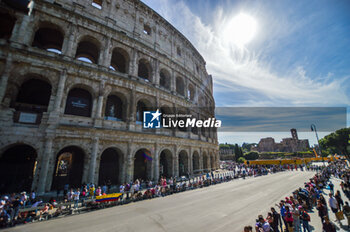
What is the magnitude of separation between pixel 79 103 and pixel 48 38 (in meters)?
8.78

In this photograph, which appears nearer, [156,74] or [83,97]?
[83,97]

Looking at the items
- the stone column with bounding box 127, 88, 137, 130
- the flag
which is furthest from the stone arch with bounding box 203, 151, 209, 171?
the flag

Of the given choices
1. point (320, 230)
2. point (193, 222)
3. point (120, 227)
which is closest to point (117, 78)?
point (120, 227)

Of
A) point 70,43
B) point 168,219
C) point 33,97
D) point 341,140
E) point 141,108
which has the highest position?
point 70,43

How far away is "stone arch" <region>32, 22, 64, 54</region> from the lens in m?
14.5

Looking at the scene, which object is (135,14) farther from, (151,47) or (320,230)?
(320,230)

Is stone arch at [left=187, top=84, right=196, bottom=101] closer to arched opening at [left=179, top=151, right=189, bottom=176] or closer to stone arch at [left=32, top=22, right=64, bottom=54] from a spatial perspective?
arched opening at [left=179, top=151, right=189, bottom=176]

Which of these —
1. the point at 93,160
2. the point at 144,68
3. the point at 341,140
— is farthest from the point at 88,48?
the point at 341,140

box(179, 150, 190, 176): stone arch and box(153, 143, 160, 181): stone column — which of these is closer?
box(153, 143, 160, 181): stone column

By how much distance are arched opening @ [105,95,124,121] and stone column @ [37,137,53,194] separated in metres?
6.29

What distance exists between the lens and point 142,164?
18609 mm

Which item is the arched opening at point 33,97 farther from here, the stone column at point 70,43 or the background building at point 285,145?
the background building at point 285,145

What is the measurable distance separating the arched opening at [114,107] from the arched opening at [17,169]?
759cm

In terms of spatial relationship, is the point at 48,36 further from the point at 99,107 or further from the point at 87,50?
the point at 99,107
